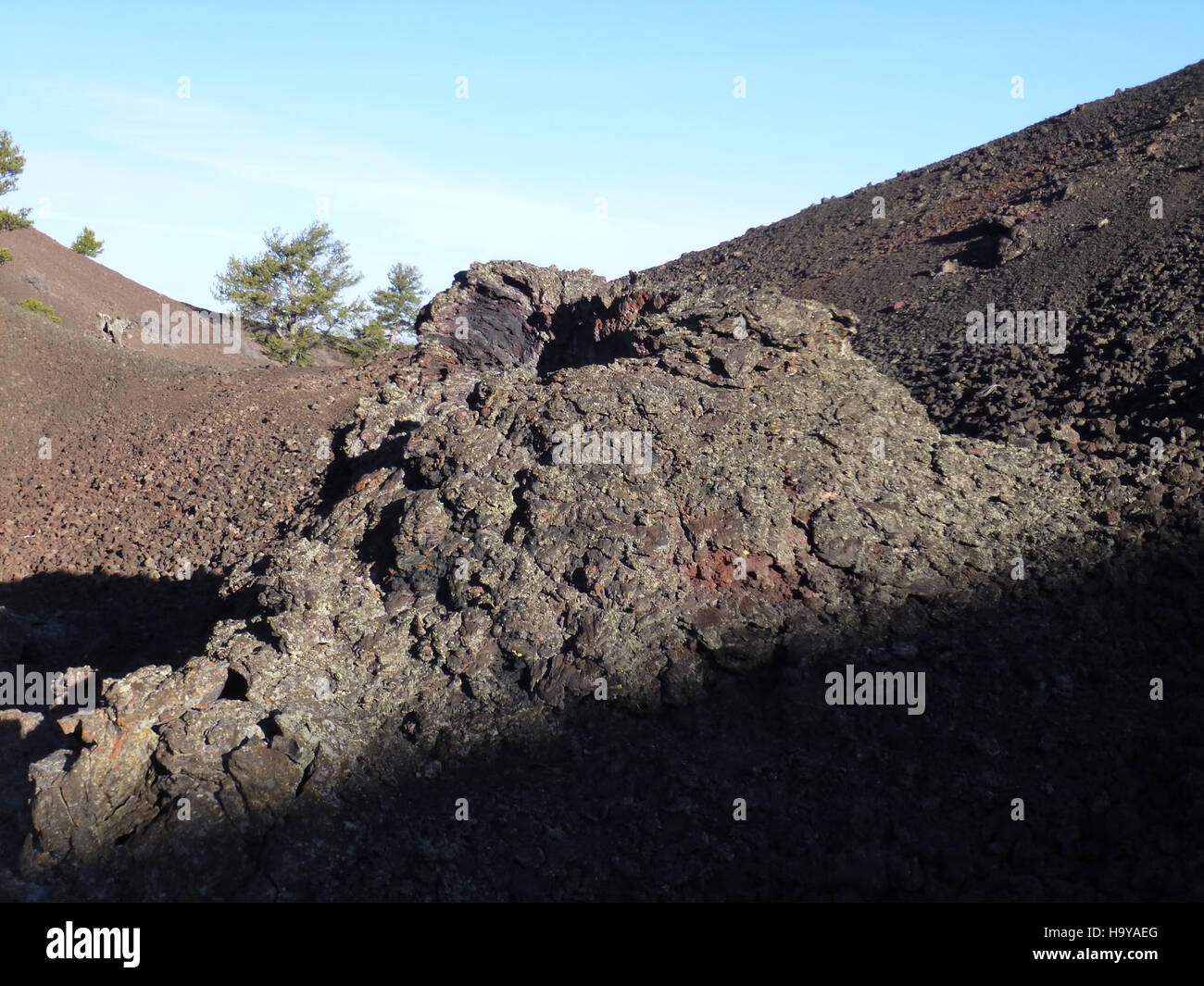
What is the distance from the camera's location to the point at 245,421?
1507 centimetres

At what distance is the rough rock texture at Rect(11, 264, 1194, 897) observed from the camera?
5.31 meters

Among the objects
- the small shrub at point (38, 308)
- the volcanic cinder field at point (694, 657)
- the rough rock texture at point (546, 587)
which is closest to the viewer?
the volcanic cinder field at point (694, 657)

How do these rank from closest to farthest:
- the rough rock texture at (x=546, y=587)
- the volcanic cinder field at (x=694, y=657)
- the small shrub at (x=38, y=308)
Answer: the volcanic cinder field at (x=694, y=657) → the rough rock texture at (x=546, y=587) → the small shrub at (x=38, y=308)

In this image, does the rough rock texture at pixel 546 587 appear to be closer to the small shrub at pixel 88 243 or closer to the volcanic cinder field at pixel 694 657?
the volcanic cinder field at pixel 694 657

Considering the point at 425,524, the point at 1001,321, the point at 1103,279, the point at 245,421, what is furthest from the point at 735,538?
the point at 245,421

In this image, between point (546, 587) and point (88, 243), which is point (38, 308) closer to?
point (88, 243)

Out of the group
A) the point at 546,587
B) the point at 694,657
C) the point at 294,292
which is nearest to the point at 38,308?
the point at 294,292

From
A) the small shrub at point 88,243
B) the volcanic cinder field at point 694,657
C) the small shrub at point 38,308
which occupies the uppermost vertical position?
the small shrub at point 88,243

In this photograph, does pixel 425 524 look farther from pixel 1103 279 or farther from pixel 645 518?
pixel 1103 279

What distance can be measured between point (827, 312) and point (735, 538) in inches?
Answer: 143

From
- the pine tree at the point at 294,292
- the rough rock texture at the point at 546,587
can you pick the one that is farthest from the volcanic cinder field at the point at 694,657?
the pine tree at the point at 294,292

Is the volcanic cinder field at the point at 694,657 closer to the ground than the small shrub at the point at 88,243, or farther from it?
closer to the ground

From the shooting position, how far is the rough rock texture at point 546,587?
209 inches

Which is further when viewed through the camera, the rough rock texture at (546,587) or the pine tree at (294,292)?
the pine tree at (294,292)
